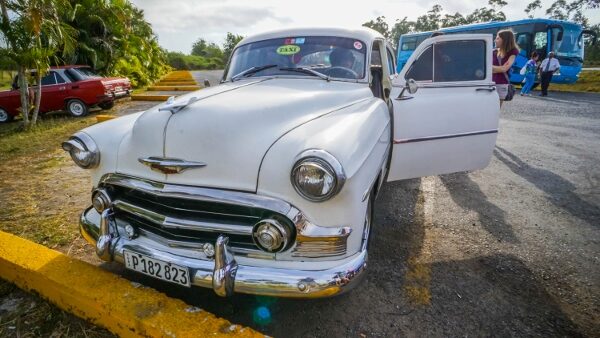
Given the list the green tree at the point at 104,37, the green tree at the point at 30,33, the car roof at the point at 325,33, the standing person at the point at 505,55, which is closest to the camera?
the car roof at the point at 325,33

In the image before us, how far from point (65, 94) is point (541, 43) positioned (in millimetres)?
16518

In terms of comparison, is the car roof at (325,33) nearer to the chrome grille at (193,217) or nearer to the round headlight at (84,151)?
the round headlight at (84,151)

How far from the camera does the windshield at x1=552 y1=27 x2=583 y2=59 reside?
540 inches

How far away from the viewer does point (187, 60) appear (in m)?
40.2

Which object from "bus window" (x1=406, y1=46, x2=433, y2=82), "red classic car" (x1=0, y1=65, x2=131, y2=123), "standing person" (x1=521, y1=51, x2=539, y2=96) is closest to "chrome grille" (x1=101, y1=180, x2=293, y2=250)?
"bus window" (x1=406, y1=46, x2=433, y2=82)

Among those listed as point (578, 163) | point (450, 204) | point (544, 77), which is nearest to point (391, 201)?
point (450, 204)

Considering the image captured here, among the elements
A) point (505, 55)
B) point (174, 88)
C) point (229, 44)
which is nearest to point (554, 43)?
point (505, 55)

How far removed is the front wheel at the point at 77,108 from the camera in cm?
959

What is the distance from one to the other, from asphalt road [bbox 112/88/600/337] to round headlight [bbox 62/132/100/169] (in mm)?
856

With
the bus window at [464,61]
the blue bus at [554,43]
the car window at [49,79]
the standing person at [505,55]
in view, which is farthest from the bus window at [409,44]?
the bus window at [464,61]

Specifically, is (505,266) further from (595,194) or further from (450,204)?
(595,194)

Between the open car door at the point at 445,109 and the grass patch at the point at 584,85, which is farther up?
the open car door at the point at 445,109

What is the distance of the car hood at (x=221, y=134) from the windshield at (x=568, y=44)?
15.6 meters

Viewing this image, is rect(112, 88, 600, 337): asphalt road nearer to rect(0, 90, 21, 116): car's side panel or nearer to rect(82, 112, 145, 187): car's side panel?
rect(82, 112, 145, 187): car's side panel
